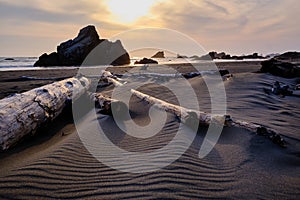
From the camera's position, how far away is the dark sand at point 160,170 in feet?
7.71

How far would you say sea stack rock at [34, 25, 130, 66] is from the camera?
3602cm

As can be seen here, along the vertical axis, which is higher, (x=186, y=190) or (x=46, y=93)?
(x=46, y=93)

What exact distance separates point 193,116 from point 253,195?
1999mm

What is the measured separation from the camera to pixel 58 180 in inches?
99.8

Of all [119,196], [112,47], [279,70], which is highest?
[112,47]

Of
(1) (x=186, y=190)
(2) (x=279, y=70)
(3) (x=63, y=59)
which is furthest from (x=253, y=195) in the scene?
(3) (x=63, y=59)

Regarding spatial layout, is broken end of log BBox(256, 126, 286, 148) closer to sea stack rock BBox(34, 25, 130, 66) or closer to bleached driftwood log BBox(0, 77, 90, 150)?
bleached driftwood log BBox(0, 77, 90, 150)

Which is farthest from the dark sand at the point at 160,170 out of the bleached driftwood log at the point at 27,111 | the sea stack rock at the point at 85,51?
the sea stack rock at the point at 85,51

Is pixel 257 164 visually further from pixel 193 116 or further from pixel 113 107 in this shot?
pixel 113 107

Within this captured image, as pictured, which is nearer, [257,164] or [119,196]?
[119,196]

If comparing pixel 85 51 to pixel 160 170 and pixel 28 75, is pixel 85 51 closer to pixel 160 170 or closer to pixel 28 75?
pixel 28 75

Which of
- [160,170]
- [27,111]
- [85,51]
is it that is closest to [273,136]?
[160,170]

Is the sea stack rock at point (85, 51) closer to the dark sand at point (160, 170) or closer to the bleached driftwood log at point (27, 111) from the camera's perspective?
the bleached driftwood log at point (27, 111)

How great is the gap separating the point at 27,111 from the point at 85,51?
35.8 m
